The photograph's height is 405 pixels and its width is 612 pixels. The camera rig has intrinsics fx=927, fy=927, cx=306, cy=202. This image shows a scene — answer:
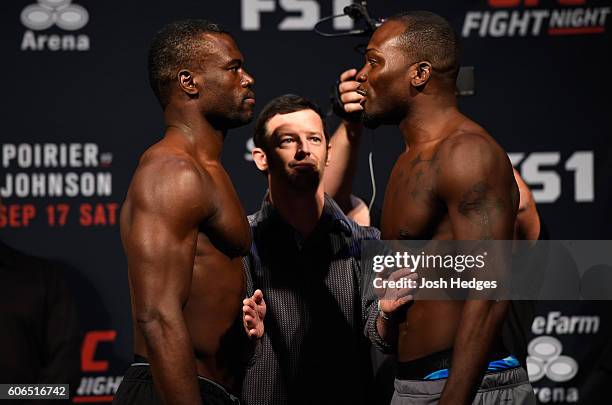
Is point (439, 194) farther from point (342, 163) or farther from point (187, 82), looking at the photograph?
point (342, 163)

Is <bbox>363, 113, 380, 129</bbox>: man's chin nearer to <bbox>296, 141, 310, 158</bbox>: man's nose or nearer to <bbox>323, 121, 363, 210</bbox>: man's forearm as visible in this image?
<bbox>296, 141, 310, 158</bbox>: man's nose

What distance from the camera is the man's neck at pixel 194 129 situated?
2.00 m

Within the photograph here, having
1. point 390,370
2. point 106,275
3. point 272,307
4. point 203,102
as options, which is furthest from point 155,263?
point 106,275

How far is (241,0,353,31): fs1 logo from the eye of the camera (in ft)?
10.3

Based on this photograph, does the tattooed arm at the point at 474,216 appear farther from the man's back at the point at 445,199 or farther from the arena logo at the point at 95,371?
the arena logo at the point at 95,371

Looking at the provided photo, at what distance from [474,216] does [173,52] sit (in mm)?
747

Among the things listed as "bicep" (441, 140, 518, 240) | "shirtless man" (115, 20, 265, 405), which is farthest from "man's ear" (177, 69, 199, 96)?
"bicep" (441, 140, 518, 240)

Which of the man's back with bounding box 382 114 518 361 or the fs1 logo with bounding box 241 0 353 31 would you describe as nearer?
the man's back with bounding box 382 114 518 361

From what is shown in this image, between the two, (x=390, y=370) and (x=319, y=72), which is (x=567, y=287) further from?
(x=319, y=72)

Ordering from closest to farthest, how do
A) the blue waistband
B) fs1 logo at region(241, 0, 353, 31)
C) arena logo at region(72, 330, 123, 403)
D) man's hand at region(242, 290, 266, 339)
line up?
1. the blue waistband
2. man's hand at region(242, 290, 266, 339)
3. arena logo at region(72, 330, 123, 403)
4. fs1 logo at region(241, 0, 353, 31)

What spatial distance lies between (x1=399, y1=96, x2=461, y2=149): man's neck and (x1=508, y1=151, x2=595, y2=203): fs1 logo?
1.20 metres

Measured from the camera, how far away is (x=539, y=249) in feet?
9.72

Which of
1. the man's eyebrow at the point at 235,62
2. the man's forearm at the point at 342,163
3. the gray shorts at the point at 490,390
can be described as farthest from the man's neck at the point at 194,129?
the man's forearm at the point at 342,163

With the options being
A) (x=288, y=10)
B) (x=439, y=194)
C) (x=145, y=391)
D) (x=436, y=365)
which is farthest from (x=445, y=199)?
(x=288, y=10)
